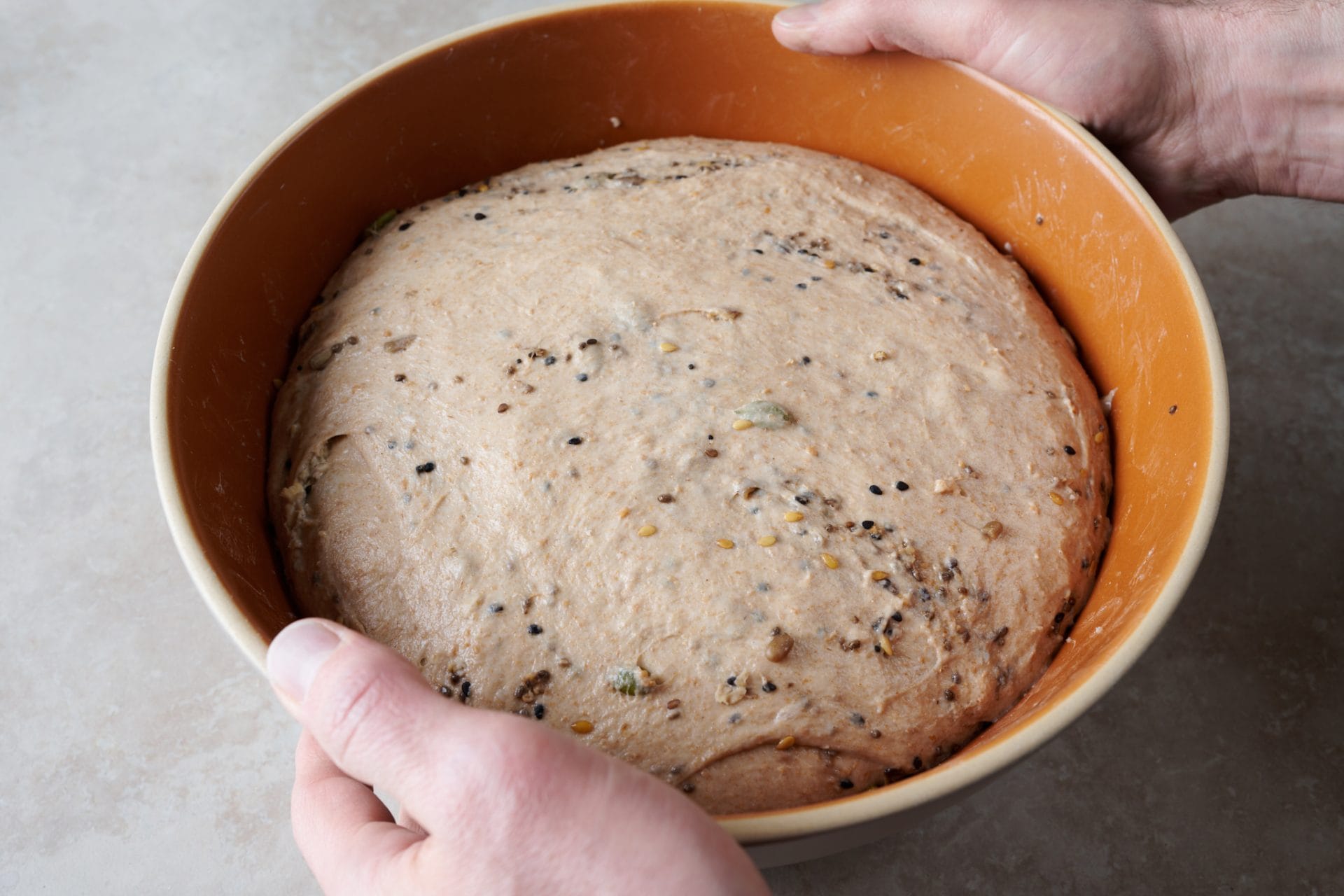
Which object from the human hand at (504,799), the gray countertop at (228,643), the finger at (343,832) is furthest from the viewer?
the gray countertop at (228,643)

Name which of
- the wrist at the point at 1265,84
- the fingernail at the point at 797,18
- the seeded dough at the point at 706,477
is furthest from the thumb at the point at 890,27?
the wrist at the point at 1265,84

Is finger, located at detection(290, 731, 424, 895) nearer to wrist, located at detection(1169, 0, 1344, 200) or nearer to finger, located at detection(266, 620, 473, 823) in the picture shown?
finger, located at detection(266, 620, 473, 823)

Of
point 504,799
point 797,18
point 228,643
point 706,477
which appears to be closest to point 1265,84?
point 797,18

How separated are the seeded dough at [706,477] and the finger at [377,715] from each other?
27 centimetres

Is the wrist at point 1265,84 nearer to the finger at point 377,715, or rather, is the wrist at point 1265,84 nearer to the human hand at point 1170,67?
the human hand at point 1170,67

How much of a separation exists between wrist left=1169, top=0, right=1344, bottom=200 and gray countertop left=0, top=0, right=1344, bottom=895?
347mm

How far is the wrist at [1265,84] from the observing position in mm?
1743

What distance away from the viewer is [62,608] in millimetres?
1746

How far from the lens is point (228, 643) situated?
5.64 feet

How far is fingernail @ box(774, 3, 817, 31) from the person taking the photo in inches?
65.8

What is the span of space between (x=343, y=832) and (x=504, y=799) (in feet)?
1.02

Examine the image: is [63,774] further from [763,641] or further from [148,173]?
[148,173]

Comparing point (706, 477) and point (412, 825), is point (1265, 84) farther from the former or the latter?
point (412, 825)

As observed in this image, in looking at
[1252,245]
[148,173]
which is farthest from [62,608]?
[1252,245]
